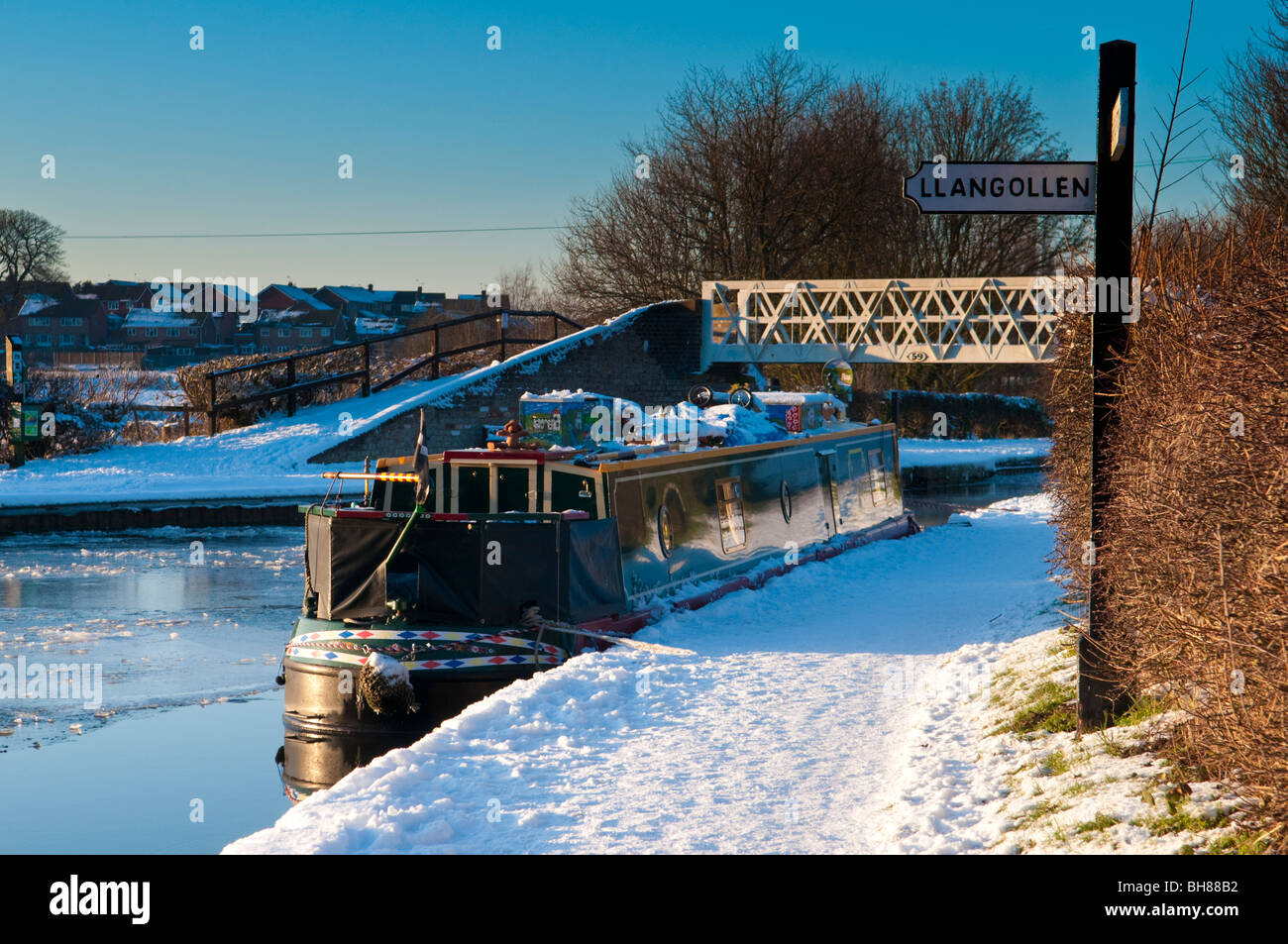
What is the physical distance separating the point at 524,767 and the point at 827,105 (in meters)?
37.3

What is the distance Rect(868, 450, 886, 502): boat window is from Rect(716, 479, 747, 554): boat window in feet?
17.9

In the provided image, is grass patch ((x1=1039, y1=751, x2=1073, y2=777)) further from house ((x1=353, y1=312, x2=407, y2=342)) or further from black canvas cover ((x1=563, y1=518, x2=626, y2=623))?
house ((x1=353, y1=312, x2=407, y2=342))

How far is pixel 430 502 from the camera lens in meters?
11.3

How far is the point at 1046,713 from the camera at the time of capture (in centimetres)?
643

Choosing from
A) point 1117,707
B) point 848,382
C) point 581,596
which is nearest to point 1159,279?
point 1117,707

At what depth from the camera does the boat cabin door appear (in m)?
17.2

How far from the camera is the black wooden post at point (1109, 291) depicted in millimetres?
5891

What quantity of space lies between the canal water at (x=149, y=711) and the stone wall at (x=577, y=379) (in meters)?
10.0

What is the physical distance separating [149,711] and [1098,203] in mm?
8233

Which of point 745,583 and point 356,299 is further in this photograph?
point 356,299

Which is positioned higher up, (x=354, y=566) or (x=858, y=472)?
(x=858, y=472)

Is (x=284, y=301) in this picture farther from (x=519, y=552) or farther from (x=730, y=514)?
(x=519, y=552)

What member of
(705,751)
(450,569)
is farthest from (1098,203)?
(450,569)

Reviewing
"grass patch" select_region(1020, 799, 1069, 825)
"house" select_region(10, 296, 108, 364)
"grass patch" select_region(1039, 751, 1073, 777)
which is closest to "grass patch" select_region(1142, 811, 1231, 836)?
"grass patch" select_region(1020, 799, 1069, 825)
